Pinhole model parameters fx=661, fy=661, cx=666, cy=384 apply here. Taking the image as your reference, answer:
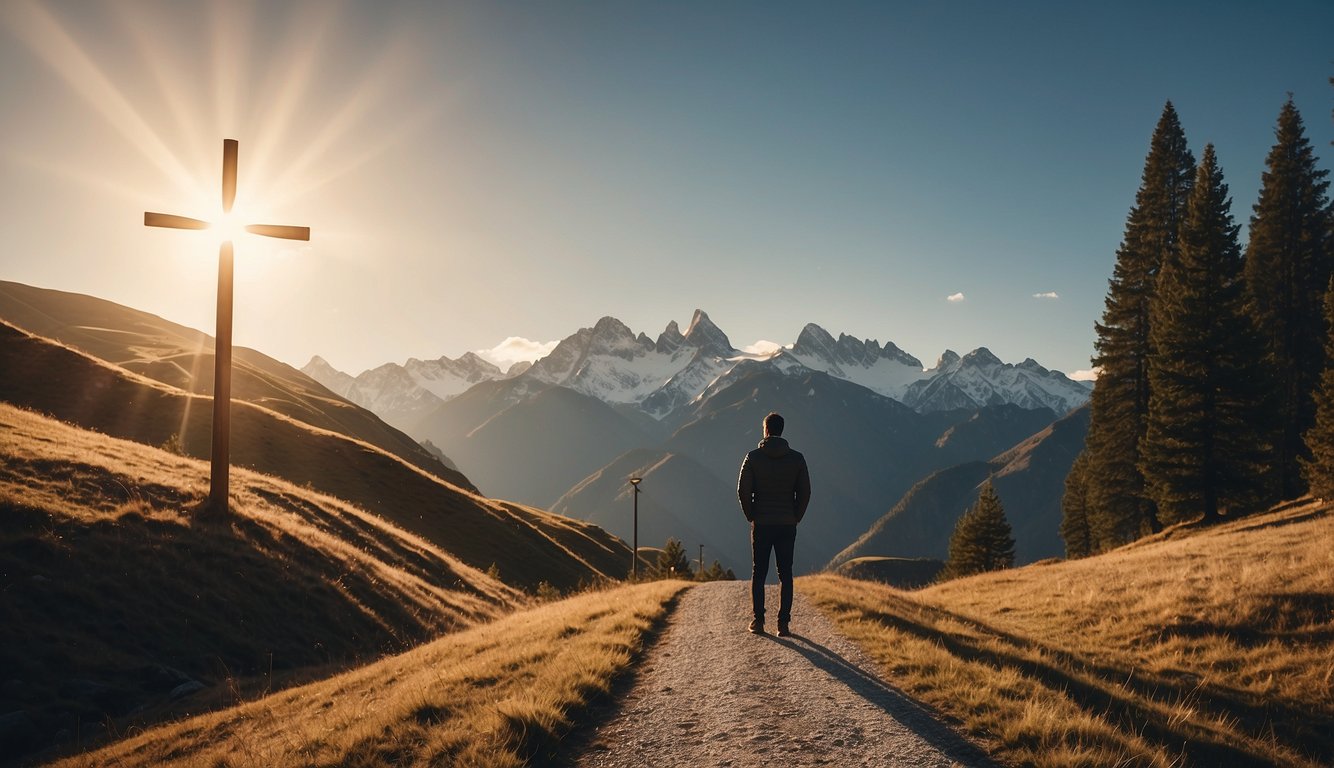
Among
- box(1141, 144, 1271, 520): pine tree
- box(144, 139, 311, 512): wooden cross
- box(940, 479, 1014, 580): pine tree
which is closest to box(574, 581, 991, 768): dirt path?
Answer: box(144, 139, 311, 512): wooden cross

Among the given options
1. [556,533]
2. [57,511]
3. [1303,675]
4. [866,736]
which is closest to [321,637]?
[57,511]

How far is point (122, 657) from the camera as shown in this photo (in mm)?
11461

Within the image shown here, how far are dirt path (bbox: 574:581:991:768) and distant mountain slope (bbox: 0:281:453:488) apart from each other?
51.5 meters

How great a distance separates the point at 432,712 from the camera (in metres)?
7.01

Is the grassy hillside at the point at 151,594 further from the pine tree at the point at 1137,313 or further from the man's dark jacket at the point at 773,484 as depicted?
the pine tree at the point at 1137,313

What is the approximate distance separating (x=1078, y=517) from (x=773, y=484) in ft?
231

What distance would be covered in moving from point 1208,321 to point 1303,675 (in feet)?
92.6

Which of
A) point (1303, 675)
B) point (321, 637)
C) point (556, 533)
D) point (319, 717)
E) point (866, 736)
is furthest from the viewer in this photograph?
point (556, 533)

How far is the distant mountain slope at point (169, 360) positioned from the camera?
231ft

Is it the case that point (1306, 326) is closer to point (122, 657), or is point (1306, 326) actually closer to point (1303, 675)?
point (1303, 675)

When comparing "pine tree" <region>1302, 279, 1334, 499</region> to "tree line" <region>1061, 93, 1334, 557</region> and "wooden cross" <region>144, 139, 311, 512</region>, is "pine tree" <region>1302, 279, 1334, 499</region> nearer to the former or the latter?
"tree line" <region>1061, 93, 1334, 557</region>

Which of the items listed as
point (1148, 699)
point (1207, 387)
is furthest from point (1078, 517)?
point (1148, 699)

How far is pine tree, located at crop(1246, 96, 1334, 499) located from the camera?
133ft

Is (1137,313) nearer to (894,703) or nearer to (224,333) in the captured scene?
(894,703)
